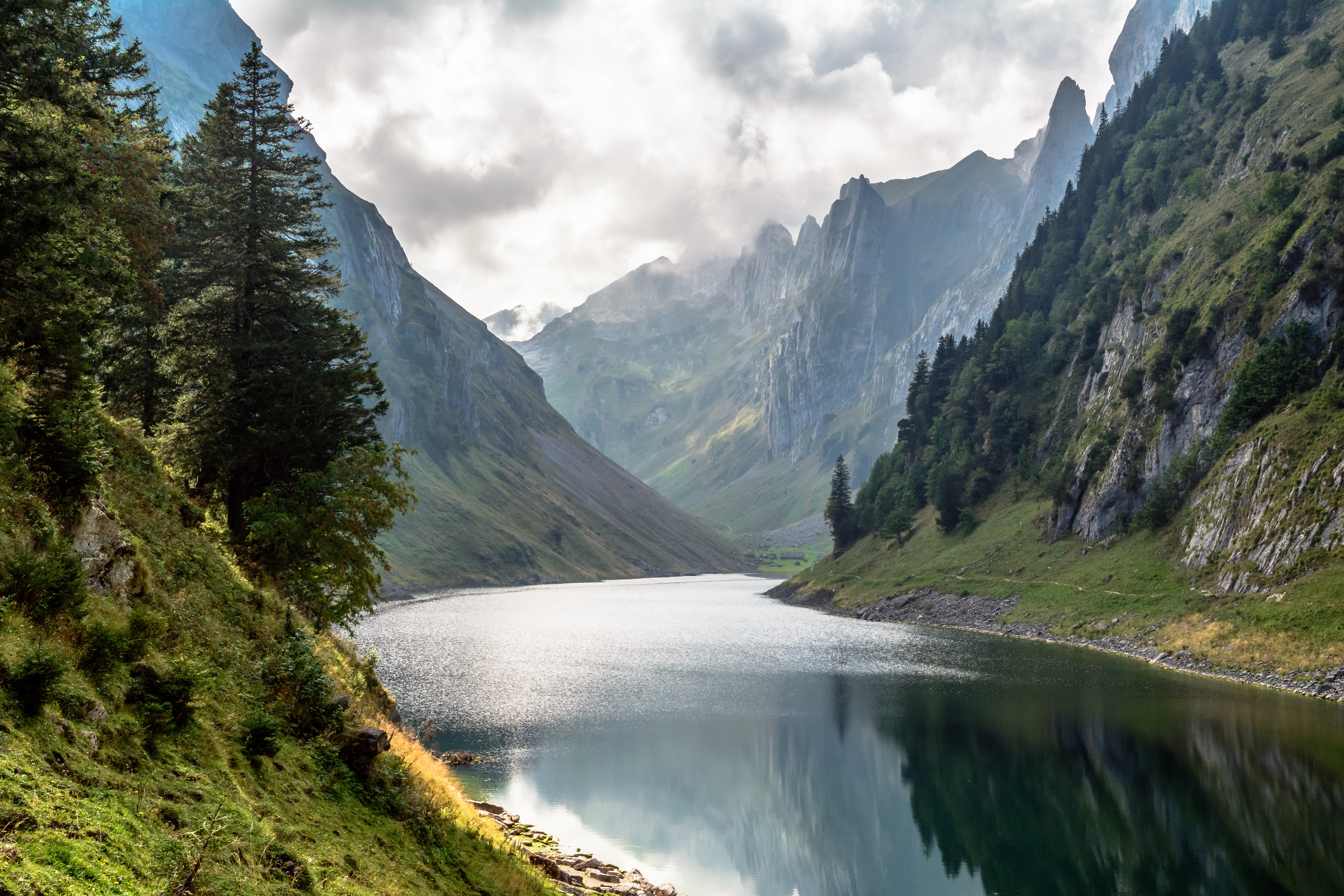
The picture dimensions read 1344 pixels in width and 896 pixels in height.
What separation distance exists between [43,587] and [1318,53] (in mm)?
180944

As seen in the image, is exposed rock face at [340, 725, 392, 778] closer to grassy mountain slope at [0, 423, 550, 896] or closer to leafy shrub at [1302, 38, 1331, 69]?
grassy mountain slope at [0, 423, 550, 896]

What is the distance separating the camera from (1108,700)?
61.1 meters

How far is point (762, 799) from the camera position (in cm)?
4294

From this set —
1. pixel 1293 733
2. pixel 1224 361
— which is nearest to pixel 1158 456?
pixel 1224 361

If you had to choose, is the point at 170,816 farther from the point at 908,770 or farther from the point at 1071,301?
the point at 1071,301

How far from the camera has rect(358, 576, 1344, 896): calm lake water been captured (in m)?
33.6

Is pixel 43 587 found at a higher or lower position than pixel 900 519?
lower

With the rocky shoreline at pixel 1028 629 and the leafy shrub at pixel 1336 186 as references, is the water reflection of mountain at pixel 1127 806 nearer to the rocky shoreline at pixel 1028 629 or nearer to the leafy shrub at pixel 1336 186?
the rocky shoreline at pixel 1028 629

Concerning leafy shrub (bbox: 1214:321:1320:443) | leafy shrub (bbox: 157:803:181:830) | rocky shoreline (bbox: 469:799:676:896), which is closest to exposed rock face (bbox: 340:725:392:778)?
rocky shoreline (bbox: 469:799:676:896)

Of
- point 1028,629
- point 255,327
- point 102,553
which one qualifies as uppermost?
point 255,327

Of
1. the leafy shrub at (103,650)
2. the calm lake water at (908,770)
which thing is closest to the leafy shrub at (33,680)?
the leafy shrub at (103,650)

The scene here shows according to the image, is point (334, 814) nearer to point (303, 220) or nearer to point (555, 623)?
point (303, 220)

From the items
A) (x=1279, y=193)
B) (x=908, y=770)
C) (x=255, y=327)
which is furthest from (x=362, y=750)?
(x=1279, y=193)

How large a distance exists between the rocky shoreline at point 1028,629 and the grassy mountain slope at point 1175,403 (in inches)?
56.5
